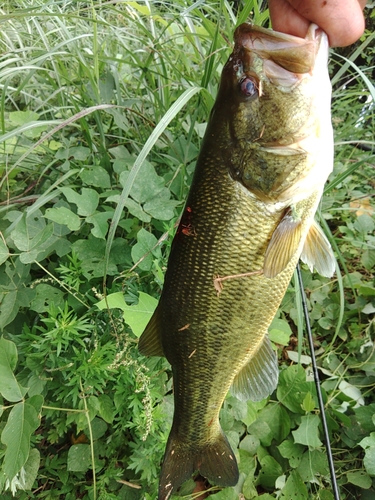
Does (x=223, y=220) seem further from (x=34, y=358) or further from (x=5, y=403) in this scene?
(x=5, y=403)

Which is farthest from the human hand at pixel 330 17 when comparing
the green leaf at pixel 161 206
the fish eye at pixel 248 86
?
the green leaf at pixel 161 206

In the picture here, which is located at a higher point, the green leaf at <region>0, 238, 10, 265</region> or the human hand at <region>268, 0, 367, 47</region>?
the human hand at <region>268, 0, 367, 47</region>

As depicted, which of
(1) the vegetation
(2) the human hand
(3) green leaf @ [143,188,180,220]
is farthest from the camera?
(3) green leaf @ [143,188,180,220]

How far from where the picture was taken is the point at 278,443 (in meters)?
1.72

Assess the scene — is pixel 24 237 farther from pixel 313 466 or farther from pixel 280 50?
pixel 313 466

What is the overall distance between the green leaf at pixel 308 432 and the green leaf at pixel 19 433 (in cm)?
113

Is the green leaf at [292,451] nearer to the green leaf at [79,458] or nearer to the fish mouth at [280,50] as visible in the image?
the green leaf at [79,458]

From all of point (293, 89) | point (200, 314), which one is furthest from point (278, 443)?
point (293, 89)

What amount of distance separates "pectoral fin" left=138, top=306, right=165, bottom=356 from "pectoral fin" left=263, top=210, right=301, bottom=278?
1.37ft

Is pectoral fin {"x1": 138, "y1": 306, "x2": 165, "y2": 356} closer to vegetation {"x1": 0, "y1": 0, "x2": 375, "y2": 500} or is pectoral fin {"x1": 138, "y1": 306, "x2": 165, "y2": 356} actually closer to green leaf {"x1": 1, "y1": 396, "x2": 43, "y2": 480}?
vegetation {"x1": 0, "y1": 0, "x2": 375, "y2": 500}

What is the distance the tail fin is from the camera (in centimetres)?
122

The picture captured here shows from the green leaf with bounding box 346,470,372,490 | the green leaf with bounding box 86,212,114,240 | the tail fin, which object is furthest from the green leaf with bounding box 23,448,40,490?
the green leaf with bounding box 346,470,372,490

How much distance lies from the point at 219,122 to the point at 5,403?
1369 mm

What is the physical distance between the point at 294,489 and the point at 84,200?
1.58m
